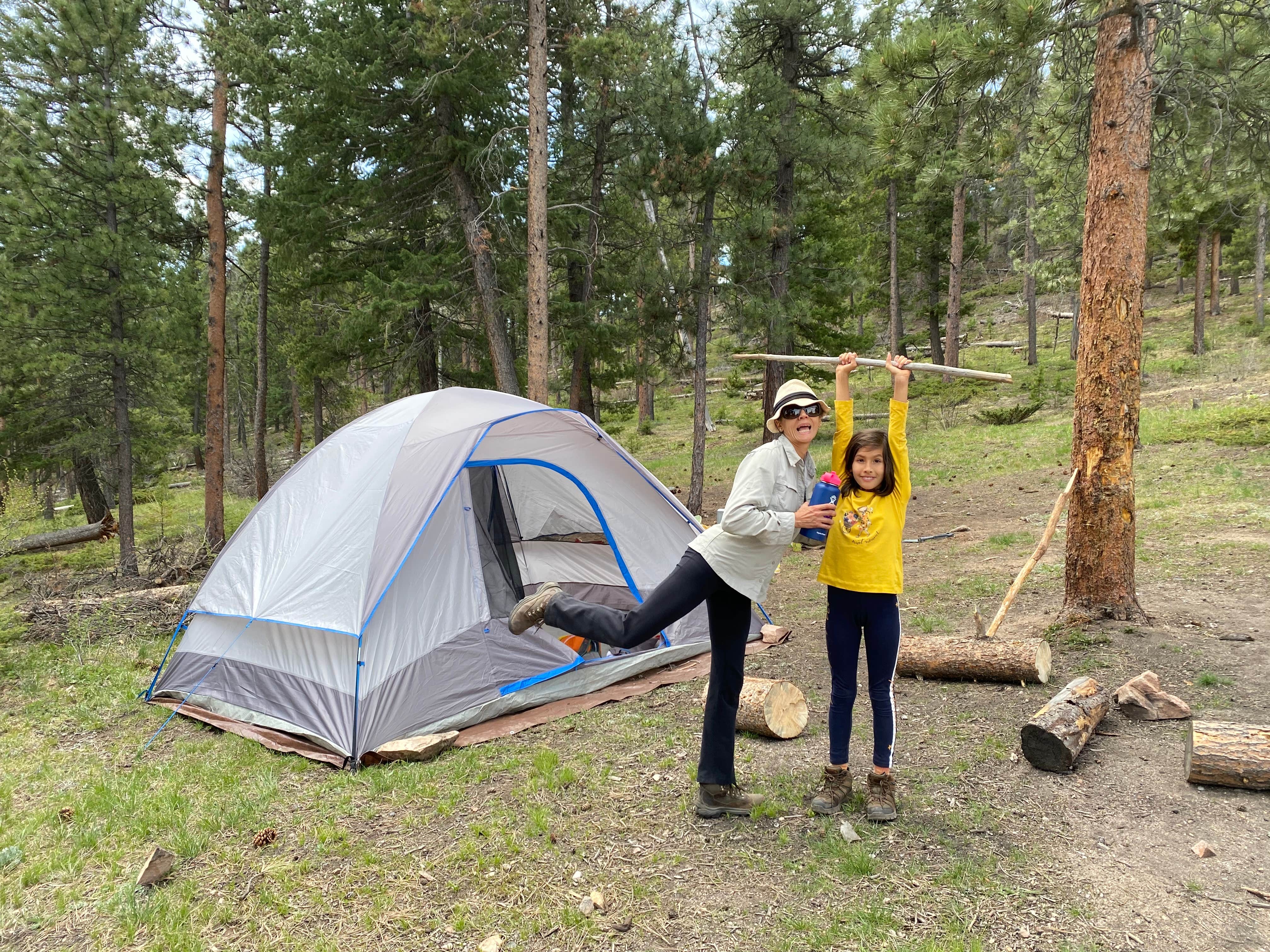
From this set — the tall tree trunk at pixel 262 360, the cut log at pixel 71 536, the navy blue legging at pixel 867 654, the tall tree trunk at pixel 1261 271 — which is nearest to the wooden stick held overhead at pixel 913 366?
the navy blue legging at pixel 867 654

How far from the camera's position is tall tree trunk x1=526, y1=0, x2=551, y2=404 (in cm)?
1003

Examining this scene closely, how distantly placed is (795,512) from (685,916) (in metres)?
1.71

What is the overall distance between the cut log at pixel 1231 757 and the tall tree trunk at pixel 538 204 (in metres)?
7.96

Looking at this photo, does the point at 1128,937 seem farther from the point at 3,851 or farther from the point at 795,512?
the point at 3,851

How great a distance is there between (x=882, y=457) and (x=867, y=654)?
2.94ft

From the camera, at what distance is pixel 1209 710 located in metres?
4.26

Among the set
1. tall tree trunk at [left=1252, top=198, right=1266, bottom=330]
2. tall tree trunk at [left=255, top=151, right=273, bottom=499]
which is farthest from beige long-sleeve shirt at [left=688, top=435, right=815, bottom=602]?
tall tree trunk at [left=1252, top=198, right=1266, bottom=330]

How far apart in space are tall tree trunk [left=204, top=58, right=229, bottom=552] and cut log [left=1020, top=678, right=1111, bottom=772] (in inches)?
486

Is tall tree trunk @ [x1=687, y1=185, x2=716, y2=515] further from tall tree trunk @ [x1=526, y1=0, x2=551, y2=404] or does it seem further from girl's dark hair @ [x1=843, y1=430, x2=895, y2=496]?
girl's dark hair @ [x1=843, y1=430, x2=895, y2=496]

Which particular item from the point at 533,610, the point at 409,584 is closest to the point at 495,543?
the point at 409,584

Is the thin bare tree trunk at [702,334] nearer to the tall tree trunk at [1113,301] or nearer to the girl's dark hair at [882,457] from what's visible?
the tall tree trunk at [1113,301]

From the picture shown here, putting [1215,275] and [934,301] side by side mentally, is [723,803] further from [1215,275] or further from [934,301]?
→ [1215,275]

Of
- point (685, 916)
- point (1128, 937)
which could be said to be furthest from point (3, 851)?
point (1128, 937)

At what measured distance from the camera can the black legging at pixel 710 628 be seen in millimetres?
3520
